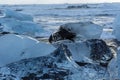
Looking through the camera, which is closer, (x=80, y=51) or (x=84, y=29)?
(x=80, y=51)

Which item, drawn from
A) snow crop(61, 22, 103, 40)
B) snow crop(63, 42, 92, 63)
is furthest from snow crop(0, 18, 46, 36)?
snow crop(63, 42, 92, 63)

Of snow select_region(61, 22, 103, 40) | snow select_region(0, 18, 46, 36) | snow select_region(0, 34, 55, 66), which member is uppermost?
snow select_region(0, 34, 55, 66)

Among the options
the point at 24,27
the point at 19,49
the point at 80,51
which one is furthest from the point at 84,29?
the point at 19,49

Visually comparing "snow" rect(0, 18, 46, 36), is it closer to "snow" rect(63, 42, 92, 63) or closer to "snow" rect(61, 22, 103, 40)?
"snow" rect(61, 22, 103, 40)

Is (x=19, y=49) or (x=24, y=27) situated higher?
(x=19, y=49)

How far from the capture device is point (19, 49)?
563cm

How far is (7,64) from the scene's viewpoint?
17.5 feet

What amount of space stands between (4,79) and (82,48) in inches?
73.2

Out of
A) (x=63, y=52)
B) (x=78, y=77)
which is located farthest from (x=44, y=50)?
(x=78, y=77)

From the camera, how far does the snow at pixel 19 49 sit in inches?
218

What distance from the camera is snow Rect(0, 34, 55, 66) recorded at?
18.1 feet

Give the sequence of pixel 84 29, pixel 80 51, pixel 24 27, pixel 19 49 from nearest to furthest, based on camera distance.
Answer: pixel 19 49
pixel 80 51
pixel 84 29
pixel 24 27

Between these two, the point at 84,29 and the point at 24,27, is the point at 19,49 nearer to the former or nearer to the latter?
the point at 84,29

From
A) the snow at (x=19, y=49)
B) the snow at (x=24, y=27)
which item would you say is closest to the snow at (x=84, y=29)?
the snow at (x=24, y=27)
